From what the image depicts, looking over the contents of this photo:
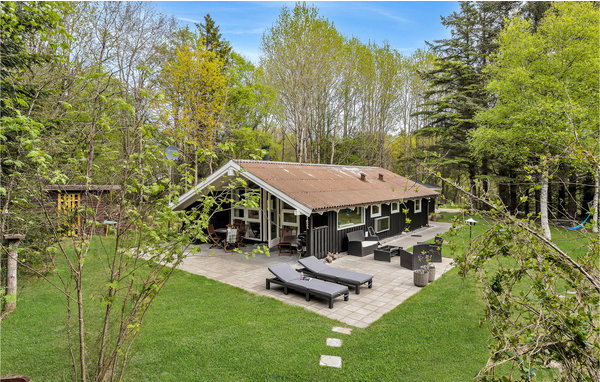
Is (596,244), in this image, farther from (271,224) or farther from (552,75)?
(552,75)

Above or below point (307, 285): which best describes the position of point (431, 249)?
above

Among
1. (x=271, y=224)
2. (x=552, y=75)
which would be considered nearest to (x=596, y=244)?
(x=271, y=224)

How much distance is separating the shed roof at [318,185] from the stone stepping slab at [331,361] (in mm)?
5480

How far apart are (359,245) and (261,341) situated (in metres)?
6.89

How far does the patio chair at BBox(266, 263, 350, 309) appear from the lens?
7055mm

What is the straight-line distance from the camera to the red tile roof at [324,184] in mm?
11125

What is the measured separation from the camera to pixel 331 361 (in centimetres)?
483

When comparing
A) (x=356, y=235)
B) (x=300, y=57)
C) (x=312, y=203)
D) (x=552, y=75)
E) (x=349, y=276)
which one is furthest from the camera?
(x=300, y=57)

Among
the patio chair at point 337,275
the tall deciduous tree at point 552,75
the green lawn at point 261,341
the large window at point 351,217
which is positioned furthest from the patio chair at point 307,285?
the tall deciduous tree at point 552,75

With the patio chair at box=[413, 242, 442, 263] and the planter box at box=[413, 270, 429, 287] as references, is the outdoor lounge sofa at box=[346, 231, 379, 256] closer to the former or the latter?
the patio chair at box=[413, 242, 442, 263]

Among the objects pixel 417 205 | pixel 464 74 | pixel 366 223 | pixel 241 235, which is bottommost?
pixel 241 235

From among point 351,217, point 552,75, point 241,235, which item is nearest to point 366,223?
point 351,217

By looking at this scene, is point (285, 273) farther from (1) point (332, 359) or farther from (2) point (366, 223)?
(2) point (366, 223)

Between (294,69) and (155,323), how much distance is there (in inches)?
765
